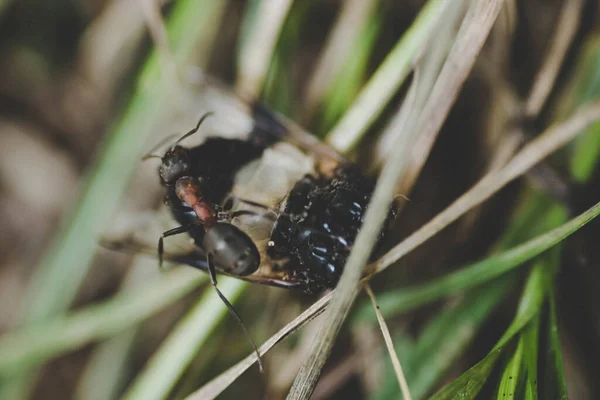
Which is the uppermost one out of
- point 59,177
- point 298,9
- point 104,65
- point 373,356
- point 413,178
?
point 104,65

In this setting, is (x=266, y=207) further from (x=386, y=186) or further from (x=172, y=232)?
(x=386, y=186)

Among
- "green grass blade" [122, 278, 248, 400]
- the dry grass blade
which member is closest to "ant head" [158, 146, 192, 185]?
"green grass blade" [122, 278, 248, 400]

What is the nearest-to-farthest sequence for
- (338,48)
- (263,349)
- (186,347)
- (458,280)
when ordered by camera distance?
1. (263,349)
2. (458,280)
3. (186,347)
4. (338,48)

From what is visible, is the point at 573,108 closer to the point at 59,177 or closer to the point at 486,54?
the point at 486,54

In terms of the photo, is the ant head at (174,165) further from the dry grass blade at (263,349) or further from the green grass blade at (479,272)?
the green grass blade at (479,272)

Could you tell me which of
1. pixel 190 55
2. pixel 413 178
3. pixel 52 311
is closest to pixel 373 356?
pixel 413 178

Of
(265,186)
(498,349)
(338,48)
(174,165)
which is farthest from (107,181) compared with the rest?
(498,349)
